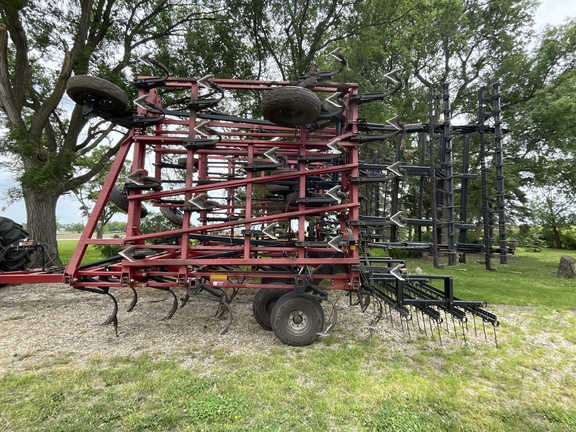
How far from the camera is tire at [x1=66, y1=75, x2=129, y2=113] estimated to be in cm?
338

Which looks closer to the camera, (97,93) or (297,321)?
(97,93)

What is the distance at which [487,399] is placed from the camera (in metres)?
2.55

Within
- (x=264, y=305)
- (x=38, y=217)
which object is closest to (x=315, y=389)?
(x=264, y=305)

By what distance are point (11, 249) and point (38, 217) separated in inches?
122

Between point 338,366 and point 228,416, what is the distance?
133 centimetres

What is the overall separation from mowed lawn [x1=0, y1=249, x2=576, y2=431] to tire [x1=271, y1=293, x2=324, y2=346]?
0.13 meters

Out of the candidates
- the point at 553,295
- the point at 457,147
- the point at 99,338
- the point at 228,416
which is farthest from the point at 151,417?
the point at 457,147

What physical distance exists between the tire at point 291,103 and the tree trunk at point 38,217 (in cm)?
829

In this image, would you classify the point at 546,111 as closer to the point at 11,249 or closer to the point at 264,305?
the point at 264,305

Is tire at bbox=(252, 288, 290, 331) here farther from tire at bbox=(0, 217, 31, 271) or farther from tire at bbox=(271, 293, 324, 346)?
tire at bbox=(0, 217, 31, 271)

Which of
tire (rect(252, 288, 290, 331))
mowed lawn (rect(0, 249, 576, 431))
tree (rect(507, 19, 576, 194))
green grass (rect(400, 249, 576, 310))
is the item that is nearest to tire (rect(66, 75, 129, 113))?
mowed lawn (rect(0, 249, 576, 431))

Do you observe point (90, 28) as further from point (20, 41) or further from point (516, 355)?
point (516, 355)

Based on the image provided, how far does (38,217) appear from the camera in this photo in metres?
8.08

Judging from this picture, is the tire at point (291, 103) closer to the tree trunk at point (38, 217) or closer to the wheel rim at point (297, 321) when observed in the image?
the wheel rim at point (297, 321)
